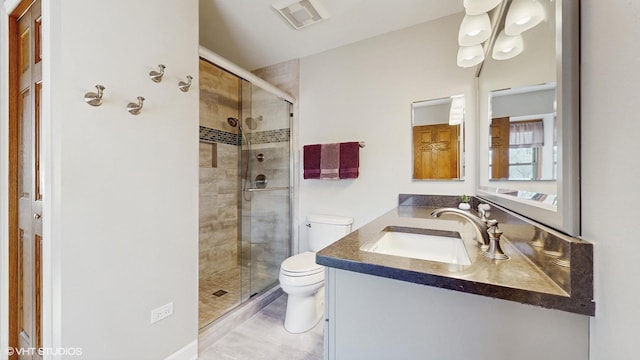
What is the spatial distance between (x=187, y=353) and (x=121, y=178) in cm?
107

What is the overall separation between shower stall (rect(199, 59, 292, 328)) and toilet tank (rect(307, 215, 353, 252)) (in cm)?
39

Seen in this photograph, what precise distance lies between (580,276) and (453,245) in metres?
0.63

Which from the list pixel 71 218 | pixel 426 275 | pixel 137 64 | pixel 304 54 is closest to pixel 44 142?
pixel 71 218

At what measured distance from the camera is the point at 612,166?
46cm

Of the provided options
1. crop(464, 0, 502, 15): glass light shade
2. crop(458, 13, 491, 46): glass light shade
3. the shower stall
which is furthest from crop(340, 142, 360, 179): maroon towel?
crop(464, 0, 502, 15): glass light shade

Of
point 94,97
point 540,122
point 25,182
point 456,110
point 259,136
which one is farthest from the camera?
point 259,136

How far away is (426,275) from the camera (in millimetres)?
672

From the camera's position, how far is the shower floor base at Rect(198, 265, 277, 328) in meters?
1.89

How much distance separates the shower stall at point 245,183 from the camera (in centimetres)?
240

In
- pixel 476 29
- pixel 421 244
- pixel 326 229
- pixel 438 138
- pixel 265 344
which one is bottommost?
pixel 265 344

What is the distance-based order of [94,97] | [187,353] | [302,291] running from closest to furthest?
1. [94,97]
2. [187,353]
3. [302,291]

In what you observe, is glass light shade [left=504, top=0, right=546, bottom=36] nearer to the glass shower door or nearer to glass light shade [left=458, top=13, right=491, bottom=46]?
glass light shade [left=458, top=13, right=491, bottom=46]

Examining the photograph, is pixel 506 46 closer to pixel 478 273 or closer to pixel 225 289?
pixel 478 273

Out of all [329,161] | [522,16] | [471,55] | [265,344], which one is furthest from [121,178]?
[471,55]
